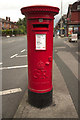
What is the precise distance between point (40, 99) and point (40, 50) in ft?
3.92

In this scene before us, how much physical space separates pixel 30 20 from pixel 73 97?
2.45 m

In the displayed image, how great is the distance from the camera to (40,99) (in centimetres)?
310

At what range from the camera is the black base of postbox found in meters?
3.10

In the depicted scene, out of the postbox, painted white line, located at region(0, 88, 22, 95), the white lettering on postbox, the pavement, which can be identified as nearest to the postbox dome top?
the postbox

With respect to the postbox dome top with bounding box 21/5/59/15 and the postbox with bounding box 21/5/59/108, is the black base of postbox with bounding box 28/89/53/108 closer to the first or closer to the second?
the postbox with bounding box 21/5/59/108

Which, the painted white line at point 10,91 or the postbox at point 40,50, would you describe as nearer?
the postbox at point 40,50

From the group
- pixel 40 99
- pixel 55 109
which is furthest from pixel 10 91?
pixel 55 109

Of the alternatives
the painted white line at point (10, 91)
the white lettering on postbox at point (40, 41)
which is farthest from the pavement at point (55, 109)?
the white lettering on postbox at point (40, 41)

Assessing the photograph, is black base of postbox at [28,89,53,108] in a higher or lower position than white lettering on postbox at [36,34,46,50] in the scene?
lower

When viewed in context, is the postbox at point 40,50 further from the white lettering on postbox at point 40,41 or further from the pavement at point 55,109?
the pavement at point 55,109

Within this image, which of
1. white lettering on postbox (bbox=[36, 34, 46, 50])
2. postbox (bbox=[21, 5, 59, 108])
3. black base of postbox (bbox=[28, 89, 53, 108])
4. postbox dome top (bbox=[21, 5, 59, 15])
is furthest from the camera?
black base of postbox (bbox=[28, 89, 53, 108])

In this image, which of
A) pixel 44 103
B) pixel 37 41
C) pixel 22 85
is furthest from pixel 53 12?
pixel 22 85

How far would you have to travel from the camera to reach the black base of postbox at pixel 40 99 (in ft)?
10.2

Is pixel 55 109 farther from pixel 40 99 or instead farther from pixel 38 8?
pixel 38 8
